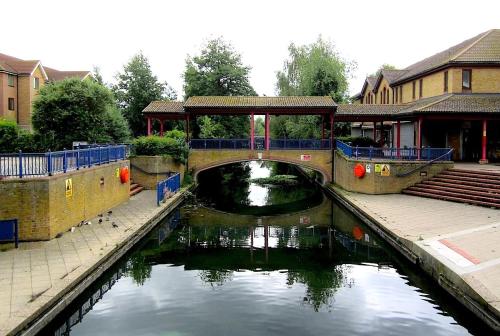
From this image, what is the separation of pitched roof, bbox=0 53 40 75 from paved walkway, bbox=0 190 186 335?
96.8ft

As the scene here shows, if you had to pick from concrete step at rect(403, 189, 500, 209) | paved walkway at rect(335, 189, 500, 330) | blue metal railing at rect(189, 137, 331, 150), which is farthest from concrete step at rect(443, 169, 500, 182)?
blue metal railing at rect(189, 137, 331, 150)

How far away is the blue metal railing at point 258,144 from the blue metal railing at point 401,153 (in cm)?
356

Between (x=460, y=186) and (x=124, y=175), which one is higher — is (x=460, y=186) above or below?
below

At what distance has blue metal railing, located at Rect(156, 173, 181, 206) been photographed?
67.7 feet

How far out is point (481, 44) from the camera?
28172 mm

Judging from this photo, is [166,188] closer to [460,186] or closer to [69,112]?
[69,112]

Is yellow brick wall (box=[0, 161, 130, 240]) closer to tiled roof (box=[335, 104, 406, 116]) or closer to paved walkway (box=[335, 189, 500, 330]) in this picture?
paved walkway (box=[335, 189, 500, 330])

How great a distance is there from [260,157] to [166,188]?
8850 mm

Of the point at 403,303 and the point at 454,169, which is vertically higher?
the point at 454,169

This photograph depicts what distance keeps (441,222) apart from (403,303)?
6.39 metres

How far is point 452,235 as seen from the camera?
13.6 metres

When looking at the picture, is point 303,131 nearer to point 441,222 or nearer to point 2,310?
point 441,222

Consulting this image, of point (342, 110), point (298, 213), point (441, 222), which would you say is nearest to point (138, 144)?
point (298, 213)

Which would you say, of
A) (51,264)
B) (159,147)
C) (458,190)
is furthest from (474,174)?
(51,264)
